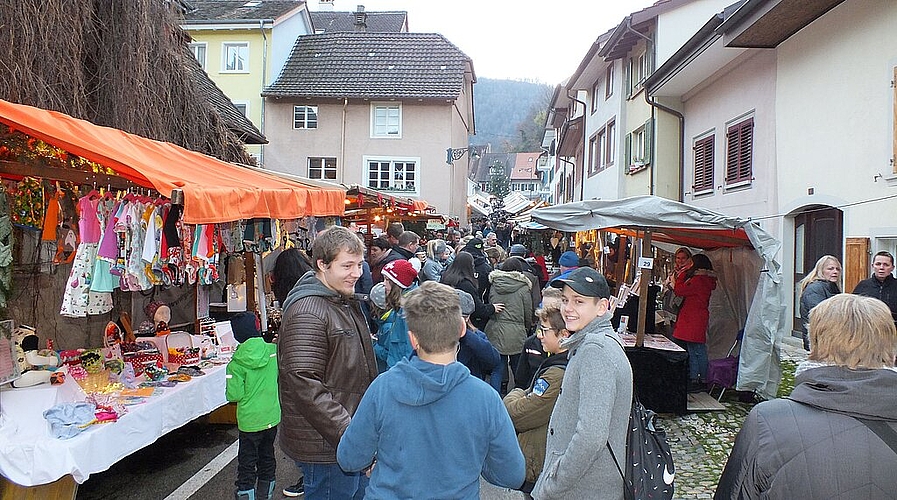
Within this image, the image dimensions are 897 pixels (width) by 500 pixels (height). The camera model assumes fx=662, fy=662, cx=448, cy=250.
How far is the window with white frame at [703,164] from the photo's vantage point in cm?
1384

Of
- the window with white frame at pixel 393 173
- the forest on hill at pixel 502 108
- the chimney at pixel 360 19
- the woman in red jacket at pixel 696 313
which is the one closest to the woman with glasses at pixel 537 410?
the woman in red jacket at pixel 696 313

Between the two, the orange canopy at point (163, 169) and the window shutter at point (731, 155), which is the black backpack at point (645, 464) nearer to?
the orange canopy at point (163, 169)

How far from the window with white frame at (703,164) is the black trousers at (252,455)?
456 inches

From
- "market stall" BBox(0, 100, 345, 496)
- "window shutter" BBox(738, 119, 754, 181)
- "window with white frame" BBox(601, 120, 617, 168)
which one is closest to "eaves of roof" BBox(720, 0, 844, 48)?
"window shutter" BBox(738, 119, 754, 181)

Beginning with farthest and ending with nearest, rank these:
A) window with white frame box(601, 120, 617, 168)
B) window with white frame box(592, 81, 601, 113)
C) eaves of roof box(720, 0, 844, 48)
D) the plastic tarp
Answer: window with white frame box(592, 81, 601, 113) < window with white frame box(601, 120, 617, 168) < eaves of roof box(720, 0, 844, 48) < the plastic tarp

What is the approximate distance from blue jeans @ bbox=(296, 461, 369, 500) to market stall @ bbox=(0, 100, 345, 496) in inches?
65.0

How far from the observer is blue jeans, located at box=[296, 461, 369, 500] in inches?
130

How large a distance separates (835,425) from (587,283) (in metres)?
1.12

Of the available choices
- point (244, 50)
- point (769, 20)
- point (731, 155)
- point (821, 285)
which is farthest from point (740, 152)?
point (244, 50)

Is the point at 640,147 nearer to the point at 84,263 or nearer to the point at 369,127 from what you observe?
the point at 369,127

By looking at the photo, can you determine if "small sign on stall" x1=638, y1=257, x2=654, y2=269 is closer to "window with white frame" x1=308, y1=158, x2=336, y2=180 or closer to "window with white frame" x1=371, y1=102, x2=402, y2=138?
"window with white frame" x1=371, y1=102, x2=402, y2=138

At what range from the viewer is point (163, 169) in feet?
15.2

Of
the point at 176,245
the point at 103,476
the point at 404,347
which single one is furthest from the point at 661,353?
the point at 103,476

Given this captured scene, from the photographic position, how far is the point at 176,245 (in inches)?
216
